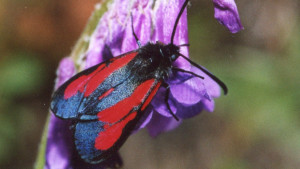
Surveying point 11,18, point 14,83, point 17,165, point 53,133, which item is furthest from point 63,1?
point 53,133

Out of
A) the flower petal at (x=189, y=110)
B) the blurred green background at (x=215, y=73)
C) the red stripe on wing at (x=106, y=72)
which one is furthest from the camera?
the blurred green background at (x=215, y=73)

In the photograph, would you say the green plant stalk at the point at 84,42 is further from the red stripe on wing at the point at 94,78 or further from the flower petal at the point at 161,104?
the flower petal at the point at 161,104

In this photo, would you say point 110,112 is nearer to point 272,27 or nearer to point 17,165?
point 17,165

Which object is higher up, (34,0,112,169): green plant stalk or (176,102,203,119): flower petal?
(34,0,112,169): green plant stalk

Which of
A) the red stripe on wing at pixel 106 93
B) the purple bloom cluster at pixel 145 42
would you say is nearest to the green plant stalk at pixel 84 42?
the purple bloom cluster at pixel 145 42

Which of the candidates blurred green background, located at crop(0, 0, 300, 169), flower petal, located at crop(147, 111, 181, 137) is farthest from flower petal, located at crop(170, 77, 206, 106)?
blurred green background, located at crop(0, 0, 300, 169)

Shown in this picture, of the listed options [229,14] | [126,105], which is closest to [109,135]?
[126,105]

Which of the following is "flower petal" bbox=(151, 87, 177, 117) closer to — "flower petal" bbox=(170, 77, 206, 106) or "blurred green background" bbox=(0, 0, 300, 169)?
"flower petal" bbox=(170, 77, 206, 106)
